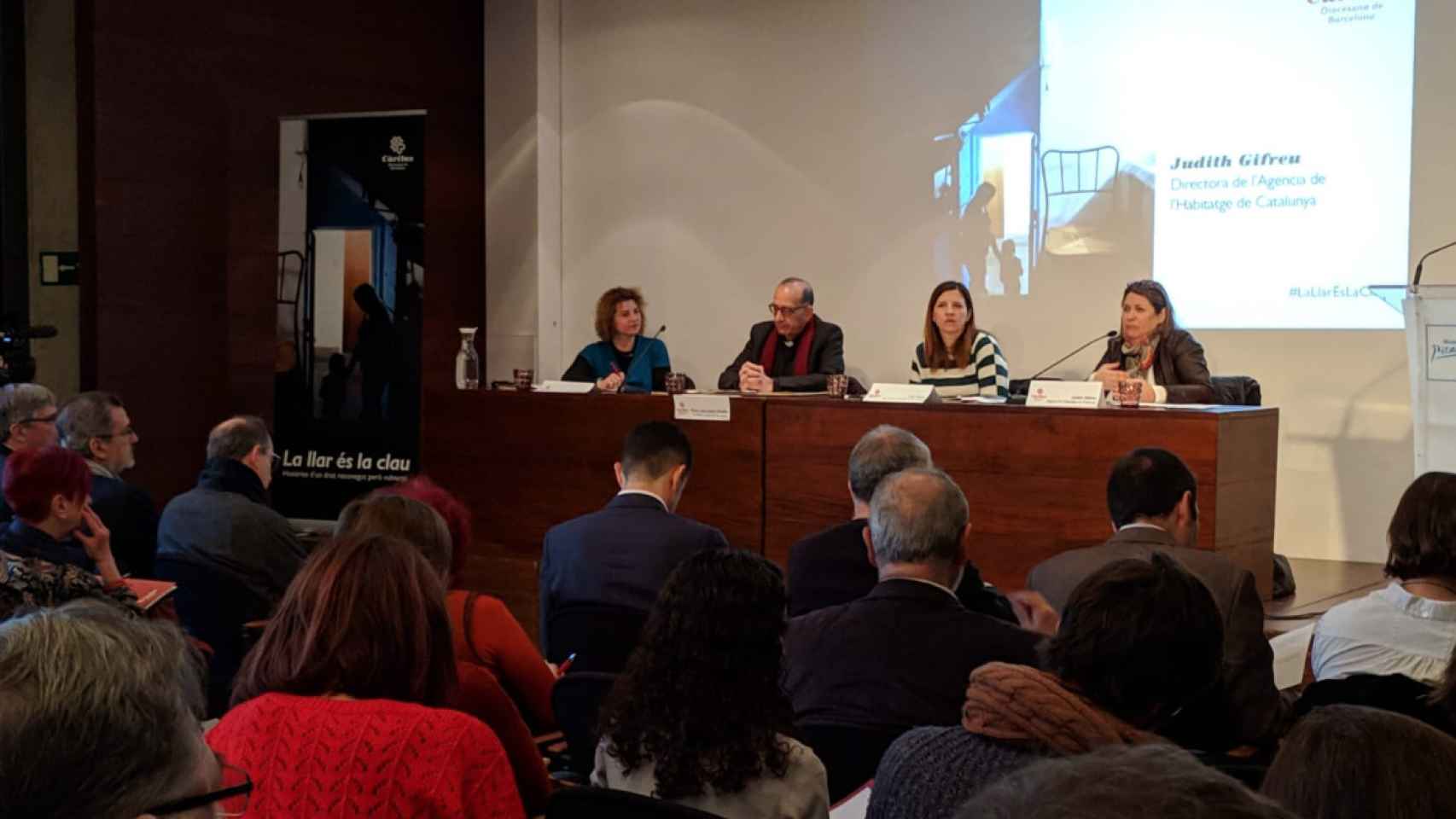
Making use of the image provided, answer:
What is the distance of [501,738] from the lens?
2.31 m

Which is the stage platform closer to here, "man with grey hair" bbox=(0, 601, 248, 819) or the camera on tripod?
"man with grey hair" bbox=(0, 601, 248, 819)

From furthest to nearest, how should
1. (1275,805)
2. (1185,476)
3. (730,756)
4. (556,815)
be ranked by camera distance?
1. (1185,476)
2. (730,756)
3. (556,815)
4. (1275,805)

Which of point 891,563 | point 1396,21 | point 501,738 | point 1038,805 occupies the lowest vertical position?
point 501,738

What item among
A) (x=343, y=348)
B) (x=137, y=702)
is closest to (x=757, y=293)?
(x=343, y=348)

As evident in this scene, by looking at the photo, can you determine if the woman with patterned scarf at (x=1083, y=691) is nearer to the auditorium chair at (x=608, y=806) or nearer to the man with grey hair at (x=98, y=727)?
the auditorium chair at (x=608, y=806)

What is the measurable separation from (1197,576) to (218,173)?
638 cm

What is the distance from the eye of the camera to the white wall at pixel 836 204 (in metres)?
6.41

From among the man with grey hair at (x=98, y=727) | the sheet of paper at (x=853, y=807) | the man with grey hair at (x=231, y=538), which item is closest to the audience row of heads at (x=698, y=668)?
the man with grey hair at (x=98, y=727)

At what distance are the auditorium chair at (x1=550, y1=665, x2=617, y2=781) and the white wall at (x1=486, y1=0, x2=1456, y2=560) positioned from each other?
16.3 ft

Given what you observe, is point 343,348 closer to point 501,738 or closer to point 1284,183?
point 1284,183

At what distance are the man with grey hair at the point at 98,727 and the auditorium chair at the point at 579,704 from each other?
1352 mm

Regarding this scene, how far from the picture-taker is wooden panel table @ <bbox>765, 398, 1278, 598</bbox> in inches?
182

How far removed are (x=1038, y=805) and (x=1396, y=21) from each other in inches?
254

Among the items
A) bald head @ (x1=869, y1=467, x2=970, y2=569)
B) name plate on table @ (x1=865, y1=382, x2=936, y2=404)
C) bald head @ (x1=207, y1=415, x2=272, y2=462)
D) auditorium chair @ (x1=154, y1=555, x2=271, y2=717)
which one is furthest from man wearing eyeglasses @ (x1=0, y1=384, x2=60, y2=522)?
bald head @ (x1=869, y1=467, x2=970, y2=569)
